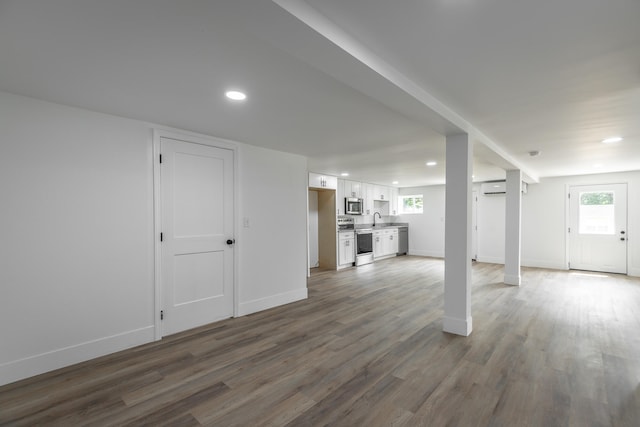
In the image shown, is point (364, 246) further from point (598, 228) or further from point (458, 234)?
point (598, 228)

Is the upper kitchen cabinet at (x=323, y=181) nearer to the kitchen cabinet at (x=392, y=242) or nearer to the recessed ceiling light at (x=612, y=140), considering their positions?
the kitchen cabinet at (x=392, y=242)

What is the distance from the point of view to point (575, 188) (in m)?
6.95

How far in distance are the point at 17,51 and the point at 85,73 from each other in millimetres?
335

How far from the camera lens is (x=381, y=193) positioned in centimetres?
923

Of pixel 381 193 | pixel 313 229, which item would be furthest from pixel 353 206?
pixel 381 193

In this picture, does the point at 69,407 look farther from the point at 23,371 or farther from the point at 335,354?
the point at 335,354

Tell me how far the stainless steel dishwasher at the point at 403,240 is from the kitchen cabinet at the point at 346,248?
8.57ft

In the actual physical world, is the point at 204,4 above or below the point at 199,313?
above

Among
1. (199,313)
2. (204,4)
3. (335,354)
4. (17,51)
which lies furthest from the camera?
(199,313)

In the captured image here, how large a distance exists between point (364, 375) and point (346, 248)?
5.16 meters

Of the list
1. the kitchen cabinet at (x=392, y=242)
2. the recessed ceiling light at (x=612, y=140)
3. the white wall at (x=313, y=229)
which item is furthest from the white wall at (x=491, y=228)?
the white wall at (x=313, y=229)

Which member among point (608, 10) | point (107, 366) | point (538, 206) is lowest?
point (107, 366)

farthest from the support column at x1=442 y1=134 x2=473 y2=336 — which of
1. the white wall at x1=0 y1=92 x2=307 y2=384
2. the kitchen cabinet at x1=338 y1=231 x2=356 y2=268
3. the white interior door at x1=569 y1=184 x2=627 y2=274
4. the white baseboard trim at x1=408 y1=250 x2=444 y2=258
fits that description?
the white baseboard trim at x1=408 y1=250 x2=444 y2=258

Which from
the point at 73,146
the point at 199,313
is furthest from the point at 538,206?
the point at 73,146
